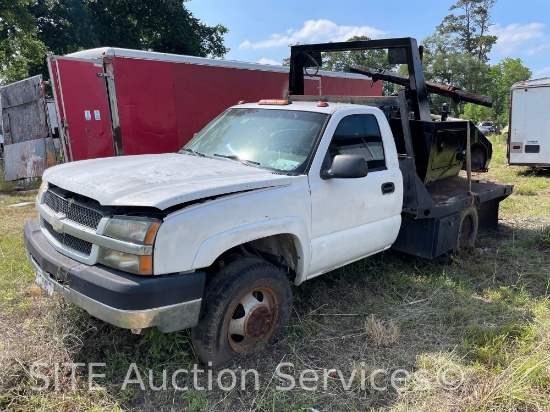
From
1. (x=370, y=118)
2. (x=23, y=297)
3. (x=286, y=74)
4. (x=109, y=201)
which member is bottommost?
(x=23, y=297)

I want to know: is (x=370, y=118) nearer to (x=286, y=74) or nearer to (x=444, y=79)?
(x=286, y=74)

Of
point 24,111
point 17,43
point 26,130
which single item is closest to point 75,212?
point 26,130

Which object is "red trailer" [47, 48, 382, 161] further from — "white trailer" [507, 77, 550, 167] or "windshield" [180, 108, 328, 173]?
"white trailer" [507, 77, 550, 167]

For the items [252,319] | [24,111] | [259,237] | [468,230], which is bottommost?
[468,230]

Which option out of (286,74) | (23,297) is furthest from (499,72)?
(23,297)

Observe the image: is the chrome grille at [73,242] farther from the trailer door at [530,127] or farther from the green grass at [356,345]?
the trailer door at [530,127]

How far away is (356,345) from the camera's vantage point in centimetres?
351

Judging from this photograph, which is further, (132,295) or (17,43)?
(17,43)

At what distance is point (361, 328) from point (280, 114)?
2.05m

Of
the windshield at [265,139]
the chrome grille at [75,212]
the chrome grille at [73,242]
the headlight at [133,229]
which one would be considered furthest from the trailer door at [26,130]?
the headlight at [133,229]

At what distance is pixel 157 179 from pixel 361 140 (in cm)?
200

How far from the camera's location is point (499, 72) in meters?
53.0

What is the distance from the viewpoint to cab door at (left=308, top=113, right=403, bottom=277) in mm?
3531

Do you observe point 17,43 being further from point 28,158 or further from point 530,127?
point 530,127
